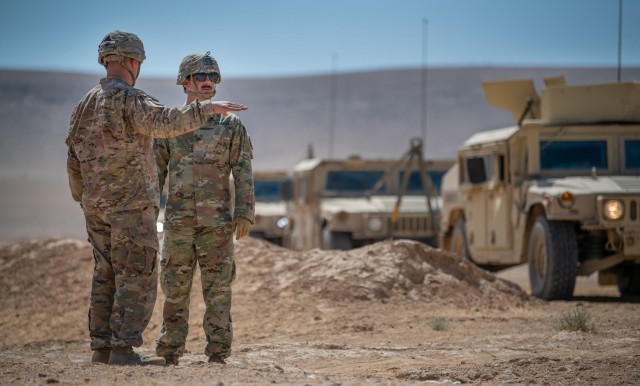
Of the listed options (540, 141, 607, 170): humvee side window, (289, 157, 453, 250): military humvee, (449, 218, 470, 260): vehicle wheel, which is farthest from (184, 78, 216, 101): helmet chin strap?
(289, 157, 453, 250): military humvee

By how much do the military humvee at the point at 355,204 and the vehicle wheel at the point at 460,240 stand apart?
524mm

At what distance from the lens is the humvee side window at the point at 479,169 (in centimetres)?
1150

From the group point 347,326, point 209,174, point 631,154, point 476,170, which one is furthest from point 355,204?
point 209,174

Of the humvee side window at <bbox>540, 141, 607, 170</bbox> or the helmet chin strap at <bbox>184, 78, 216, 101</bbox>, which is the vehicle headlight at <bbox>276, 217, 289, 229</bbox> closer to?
the humvee side window at <bbox>540, 141, 607, 170</bbox>

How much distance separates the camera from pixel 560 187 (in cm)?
1021

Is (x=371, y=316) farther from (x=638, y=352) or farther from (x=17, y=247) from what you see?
(x=17, y=247)

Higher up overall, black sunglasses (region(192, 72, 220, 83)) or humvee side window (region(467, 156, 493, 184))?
black sunglasses (region(192, 72, 220, 83))

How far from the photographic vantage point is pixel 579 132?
10.8m

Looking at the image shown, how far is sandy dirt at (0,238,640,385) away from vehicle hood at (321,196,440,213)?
8.09 ft

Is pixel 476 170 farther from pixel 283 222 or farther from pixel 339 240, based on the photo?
pixel 283 222

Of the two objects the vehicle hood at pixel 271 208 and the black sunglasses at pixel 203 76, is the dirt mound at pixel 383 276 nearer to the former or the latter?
the black sunglasses at pixel 203 76

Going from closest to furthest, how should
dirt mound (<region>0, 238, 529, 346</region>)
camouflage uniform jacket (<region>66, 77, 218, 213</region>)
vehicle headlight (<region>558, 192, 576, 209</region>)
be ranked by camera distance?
camouflage uniform jacket (<region>66, 77, 218, 213</region>) → dirt mound (<region>0, 238, 529, 346</region>) → vehicle headlight (<region>558, 192, 576, 209</region>)

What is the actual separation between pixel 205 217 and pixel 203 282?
0.35m

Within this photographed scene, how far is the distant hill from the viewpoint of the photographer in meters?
65.8
